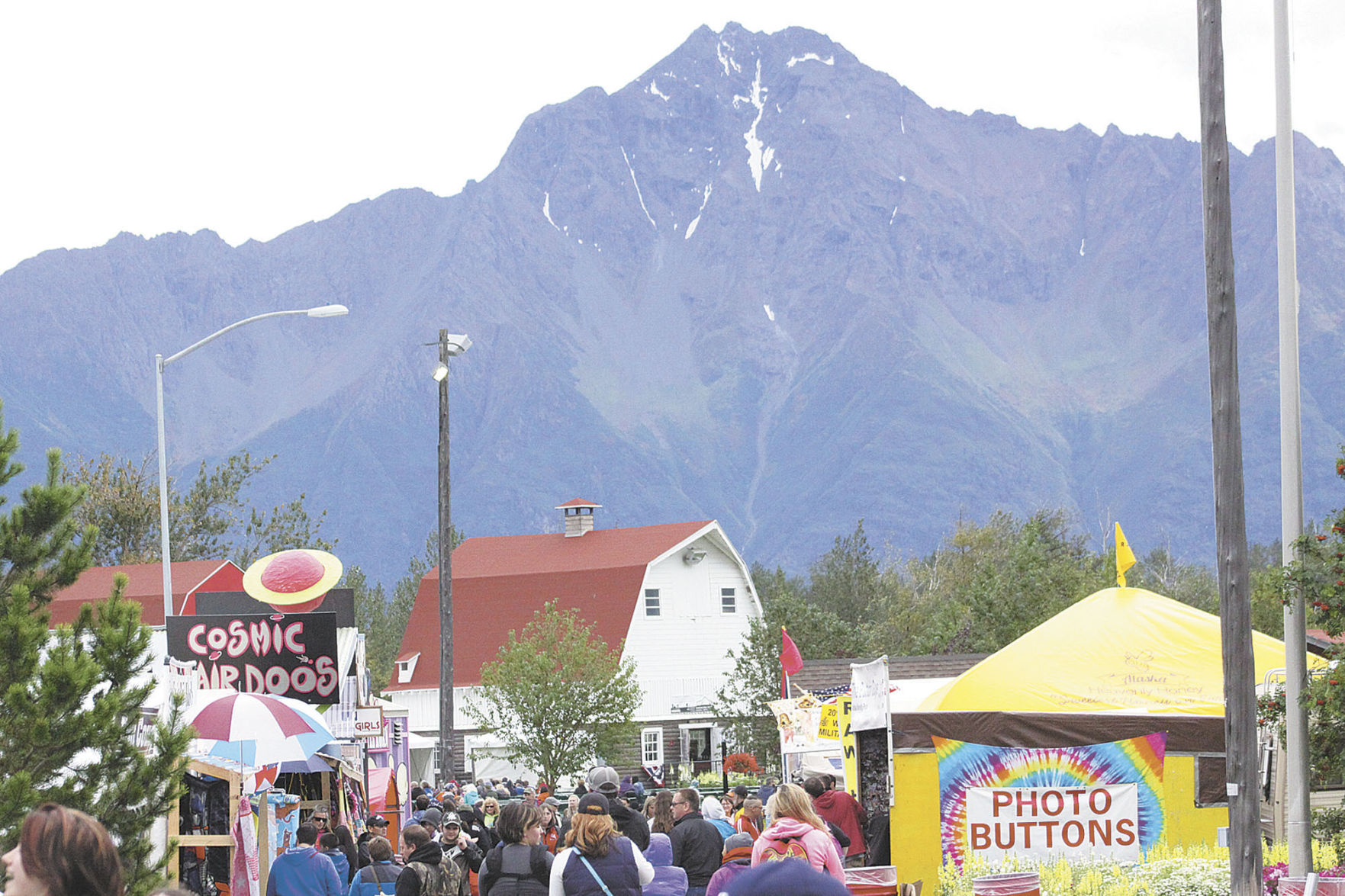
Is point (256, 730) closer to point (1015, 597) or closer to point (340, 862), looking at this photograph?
point (340, 862)

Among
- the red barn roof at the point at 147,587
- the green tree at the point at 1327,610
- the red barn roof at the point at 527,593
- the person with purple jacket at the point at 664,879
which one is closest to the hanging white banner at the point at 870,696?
the green tree at the point at 1327,610

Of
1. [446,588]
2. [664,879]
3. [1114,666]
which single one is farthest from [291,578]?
[664,879]

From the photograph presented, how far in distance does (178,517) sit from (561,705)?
99.5ft

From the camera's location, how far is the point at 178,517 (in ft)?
213

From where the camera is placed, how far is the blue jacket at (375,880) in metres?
12.6

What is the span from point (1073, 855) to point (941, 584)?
68358 millimetres

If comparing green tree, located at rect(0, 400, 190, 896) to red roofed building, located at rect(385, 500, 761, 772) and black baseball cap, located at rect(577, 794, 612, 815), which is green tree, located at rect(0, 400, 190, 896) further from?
red roofed building, located at rect(385, 500, 761, 772)

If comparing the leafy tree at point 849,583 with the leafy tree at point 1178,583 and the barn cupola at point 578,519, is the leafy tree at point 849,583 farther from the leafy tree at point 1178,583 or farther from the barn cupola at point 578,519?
the barn cupola at point 578,519

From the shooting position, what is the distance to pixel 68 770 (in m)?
11.2

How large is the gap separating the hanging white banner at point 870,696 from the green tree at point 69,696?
7.98m

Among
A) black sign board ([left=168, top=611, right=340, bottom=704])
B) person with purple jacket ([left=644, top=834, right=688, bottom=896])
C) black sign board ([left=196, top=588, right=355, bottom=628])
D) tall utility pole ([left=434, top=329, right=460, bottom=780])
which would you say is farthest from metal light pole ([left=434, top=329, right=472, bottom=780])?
person with purple jacket ([left=644, top=834, right=688, bottom=896])

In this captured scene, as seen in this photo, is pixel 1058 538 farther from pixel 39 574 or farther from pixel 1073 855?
pixel 39 574

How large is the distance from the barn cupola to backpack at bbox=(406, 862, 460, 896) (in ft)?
184

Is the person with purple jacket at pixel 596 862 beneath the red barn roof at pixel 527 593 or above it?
beneath
